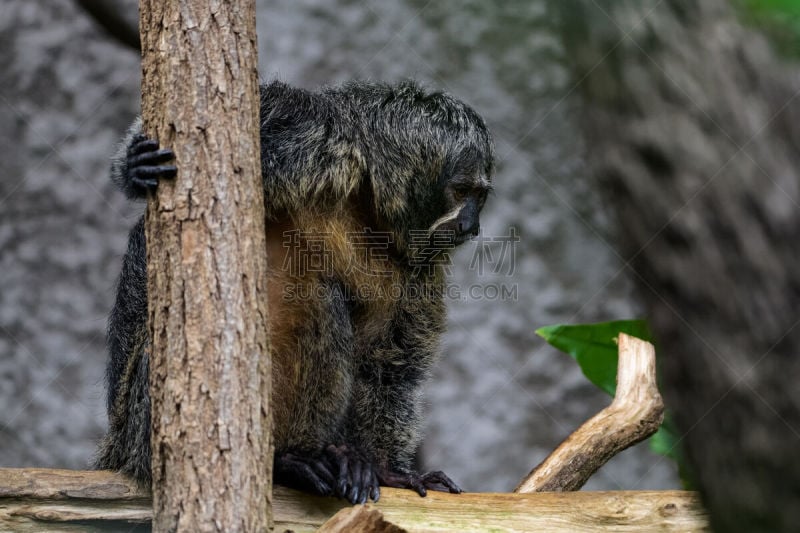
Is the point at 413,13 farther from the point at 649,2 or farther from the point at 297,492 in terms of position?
the point at 649,2

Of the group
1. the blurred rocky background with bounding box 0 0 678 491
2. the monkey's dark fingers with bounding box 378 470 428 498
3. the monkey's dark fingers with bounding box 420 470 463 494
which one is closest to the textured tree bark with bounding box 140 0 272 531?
the monkey's dark fingers with bounding box 378 470 428 498

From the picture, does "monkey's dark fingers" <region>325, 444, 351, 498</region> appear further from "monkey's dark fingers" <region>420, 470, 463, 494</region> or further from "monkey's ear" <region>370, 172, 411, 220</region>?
"monkey's ear" <region>370, 172, 411, 220</region>

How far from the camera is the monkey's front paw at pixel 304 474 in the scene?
359cm

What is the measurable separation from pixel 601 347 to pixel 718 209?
3749 mm

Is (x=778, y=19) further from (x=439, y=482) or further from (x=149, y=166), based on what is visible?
(x=439, y=482)

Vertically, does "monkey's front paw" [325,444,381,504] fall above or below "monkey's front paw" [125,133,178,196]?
below

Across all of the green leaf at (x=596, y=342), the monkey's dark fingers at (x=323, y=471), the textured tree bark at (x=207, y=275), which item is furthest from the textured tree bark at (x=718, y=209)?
the green leaf at (x=596, y=342)

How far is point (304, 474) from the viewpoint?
3605mm

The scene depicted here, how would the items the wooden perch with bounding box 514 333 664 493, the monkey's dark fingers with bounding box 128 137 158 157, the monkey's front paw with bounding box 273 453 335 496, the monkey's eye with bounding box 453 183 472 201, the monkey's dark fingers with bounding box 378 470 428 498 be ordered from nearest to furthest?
the monkey's dark fingers with bounding box 128 137 158 157, the monkey's front paw with bounding box 273 453 335 496, the monkey's dark fingers with bounding box 378 470 428 498, the wooden perch with bounding box 514 333 664 493, the monkey's eye with bounding box 453 183 472 201

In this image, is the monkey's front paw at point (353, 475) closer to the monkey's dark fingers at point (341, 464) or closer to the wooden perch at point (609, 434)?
the monkey's dark fingers at point (341, 464)

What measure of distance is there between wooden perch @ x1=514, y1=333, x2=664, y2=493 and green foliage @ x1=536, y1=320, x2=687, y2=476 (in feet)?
0.82

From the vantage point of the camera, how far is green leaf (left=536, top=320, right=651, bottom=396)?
4.72 m

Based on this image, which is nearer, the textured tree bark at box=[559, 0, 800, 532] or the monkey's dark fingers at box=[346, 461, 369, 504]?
the textured tree bark at box=[559, 0, 800, 532]

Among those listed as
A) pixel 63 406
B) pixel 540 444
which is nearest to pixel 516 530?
pixel 540 444
